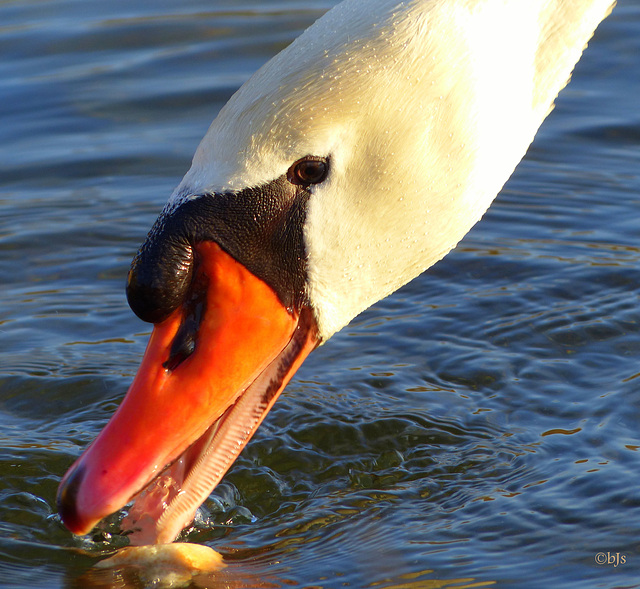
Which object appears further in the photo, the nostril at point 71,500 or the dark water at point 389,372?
the dark water at point 389,372

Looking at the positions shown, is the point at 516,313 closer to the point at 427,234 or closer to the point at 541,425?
the point at 541,425

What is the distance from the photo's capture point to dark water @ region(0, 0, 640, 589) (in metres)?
4.60

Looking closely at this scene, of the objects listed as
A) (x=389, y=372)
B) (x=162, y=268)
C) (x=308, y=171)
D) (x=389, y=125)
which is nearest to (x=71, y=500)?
(x=162, y=268)

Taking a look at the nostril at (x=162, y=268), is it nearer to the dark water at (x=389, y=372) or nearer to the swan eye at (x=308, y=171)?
the swan eye at (x=308, y=171)

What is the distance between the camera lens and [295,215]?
4.16m

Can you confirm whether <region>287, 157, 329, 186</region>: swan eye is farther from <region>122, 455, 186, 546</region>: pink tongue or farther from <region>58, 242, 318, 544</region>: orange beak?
<region>122, 455, 186, 546</region>: pink tongue

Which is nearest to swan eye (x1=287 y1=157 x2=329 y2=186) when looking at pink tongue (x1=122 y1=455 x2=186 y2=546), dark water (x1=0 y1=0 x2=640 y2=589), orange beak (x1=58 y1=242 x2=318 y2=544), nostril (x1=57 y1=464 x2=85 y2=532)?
orange beak (x1=58 y1=242 x2=318 y2=544)

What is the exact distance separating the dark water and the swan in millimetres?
646

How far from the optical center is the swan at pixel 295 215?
3992 mm

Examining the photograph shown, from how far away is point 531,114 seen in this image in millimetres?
4496

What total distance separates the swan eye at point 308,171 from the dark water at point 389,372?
141cm

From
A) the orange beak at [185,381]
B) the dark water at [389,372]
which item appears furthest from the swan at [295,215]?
the dark water at [389,372]

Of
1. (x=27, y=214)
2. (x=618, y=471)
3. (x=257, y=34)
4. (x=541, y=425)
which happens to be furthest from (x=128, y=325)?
(x=257, y=34)

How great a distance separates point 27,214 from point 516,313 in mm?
3336
